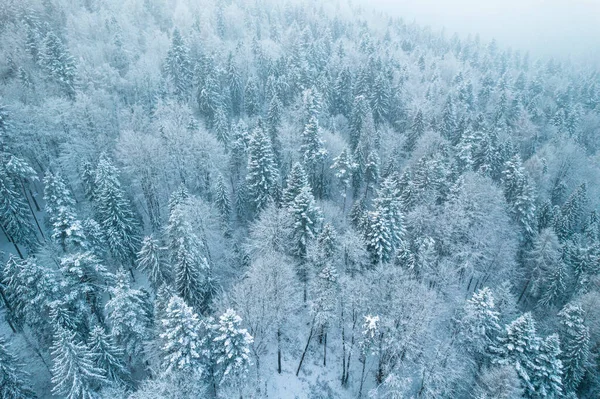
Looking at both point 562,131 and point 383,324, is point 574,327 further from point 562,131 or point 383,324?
point 562,131

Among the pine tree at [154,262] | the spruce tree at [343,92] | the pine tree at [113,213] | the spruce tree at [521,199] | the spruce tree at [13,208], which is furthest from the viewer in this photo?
the spruce tree at [343,92]

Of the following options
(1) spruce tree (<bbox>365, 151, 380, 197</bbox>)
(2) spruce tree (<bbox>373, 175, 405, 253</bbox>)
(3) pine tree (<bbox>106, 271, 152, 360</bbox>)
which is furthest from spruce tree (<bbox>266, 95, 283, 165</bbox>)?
(3) pine tree (<bbox>106, 271, 152, 360</bbox>)

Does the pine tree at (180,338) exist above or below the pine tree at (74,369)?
above

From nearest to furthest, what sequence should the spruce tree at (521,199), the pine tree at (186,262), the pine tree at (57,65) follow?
the pine tree at (186,262)
the spruce tree at (521,199)
the pine tree at (57,65)

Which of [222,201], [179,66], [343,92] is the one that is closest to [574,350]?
[222,201]

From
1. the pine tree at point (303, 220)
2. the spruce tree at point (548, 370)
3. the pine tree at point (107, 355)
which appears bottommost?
the pine tree at point (107, 355)

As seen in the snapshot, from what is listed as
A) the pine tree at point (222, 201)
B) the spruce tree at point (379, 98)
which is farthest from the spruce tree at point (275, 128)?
the spruce tree at point (379, 98)

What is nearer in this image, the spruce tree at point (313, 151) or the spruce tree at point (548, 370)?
the spruce tree at point (548, 370)

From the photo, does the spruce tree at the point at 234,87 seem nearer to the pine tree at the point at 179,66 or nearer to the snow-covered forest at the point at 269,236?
the snow-covered forest at the point at 269,236
